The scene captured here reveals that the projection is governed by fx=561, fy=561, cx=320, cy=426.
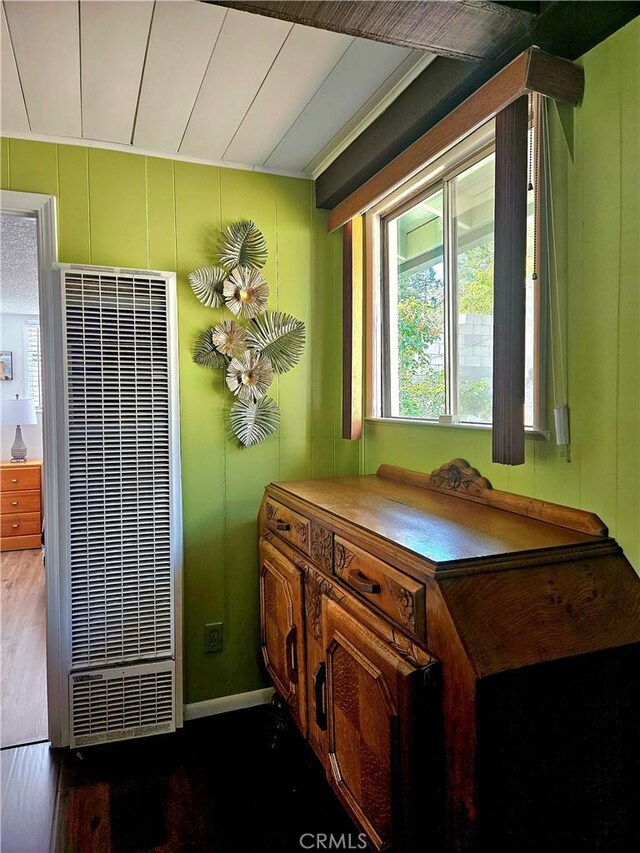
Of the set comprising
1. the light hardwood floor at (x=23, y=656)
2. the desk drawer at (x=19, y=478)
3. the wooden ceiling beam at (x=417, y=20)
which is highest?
the wooden ceiling beam at (x=417, y=20)

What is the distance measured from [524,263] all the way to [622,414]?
0.47m

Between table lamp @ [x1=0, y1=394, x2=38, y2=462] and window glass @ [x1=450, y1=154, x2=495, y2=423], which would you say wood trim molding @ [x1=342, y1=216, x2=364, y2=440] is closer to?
window glass @ [x1=450, y1=154, x2=495, y2=423]

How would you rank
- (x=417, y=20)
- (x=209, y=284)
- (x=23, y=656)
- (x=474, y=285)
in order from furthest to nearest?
1. (x=23, y=656)
2. (x=209, y=284)
3. (x=474, y=285)
4. (x=417, y=20)

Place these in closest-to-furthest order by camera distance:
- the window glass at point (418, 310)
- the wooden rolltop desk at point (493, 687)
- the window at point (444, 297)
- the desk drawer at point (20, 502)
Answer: the wooden rolltop desk at point (493, 687) < the window at point (444, 297) < the window glass at point (418, 310) < the desk drawer at point (20, 502)

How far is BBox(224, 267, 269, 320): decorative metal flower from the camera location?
7.70ft

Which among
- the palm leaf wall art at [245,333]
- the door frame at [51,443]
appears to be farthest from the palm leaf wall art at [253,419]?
the door frame at [51,443]

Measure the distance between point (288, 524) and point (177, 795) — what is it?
0.97 metres

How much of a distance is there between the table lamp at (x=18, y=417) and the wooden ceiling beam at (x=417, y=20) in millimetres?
5267

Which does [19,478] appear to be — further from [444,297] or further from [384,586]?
[384,586]

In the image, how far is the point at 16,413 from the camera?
569 cm

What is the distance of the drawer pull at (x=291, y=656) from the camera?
1901mm

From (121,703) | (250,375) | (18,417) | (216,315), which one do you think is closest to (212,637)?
(121,703)

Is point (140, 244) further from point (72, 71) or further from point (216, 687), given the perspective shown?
point (216, 687)

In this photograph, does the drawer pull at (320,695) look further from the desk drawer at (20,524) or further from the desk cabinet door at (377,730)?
the desk drawer at (20,524)
